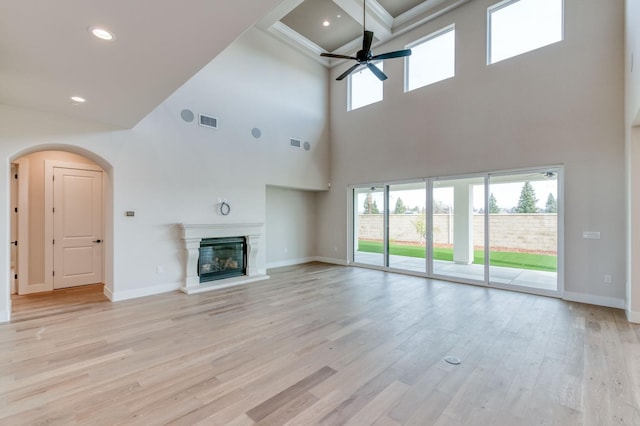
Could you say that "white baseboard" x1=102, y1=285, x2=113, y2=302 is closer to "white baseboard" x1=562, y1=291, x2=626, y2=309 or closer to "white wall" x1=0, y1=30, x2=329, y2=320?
"white wall" x1=0, y1=30, x2=329, y2=320

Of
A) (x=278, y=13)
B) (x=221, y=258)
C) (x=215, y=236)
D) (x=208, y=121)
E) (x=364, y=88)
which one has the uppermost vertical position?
(x=278, y=13)

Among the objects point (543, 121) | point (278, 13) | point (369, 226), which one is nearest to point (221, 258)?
point (369, 226)

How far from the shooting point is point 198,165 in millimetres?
5906

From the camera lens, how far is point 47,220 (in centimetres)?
548

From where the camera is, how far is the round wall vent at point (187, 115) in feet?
18.8

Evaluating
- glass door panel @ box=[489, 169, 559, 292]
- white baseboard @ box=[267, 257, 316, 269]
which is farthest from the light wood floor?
white baseboard @ box=[267, 257, 316, 269]

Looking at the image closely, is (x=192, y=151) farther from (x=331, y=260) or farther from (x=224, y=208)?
(x=331, y=260)

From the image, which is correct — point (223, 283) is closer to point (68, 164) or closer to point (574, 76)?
point (68, 164)

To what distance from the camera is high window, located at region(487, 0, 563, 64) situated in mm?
5164

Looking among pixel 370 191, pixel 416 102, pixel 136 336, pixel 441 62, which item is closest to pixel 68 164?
pixel 136 336

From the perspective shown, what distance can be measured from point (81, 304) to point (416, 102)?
7.59 m

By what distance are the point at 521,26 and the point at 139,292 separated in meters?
8.56

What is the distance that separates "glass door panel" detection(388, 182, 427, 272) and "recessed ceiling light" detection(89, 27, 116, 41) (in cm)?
606

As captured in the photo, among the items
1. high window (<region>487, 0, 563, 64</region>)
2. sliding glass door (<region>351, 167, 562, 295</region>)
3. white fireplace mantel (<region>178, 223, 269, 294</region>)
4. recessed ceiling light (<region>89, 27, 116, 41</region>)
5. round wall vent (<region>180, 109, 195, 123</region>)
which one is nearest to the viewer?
recessed ceiling light (<region>89, 27, 116, 41</region>)
